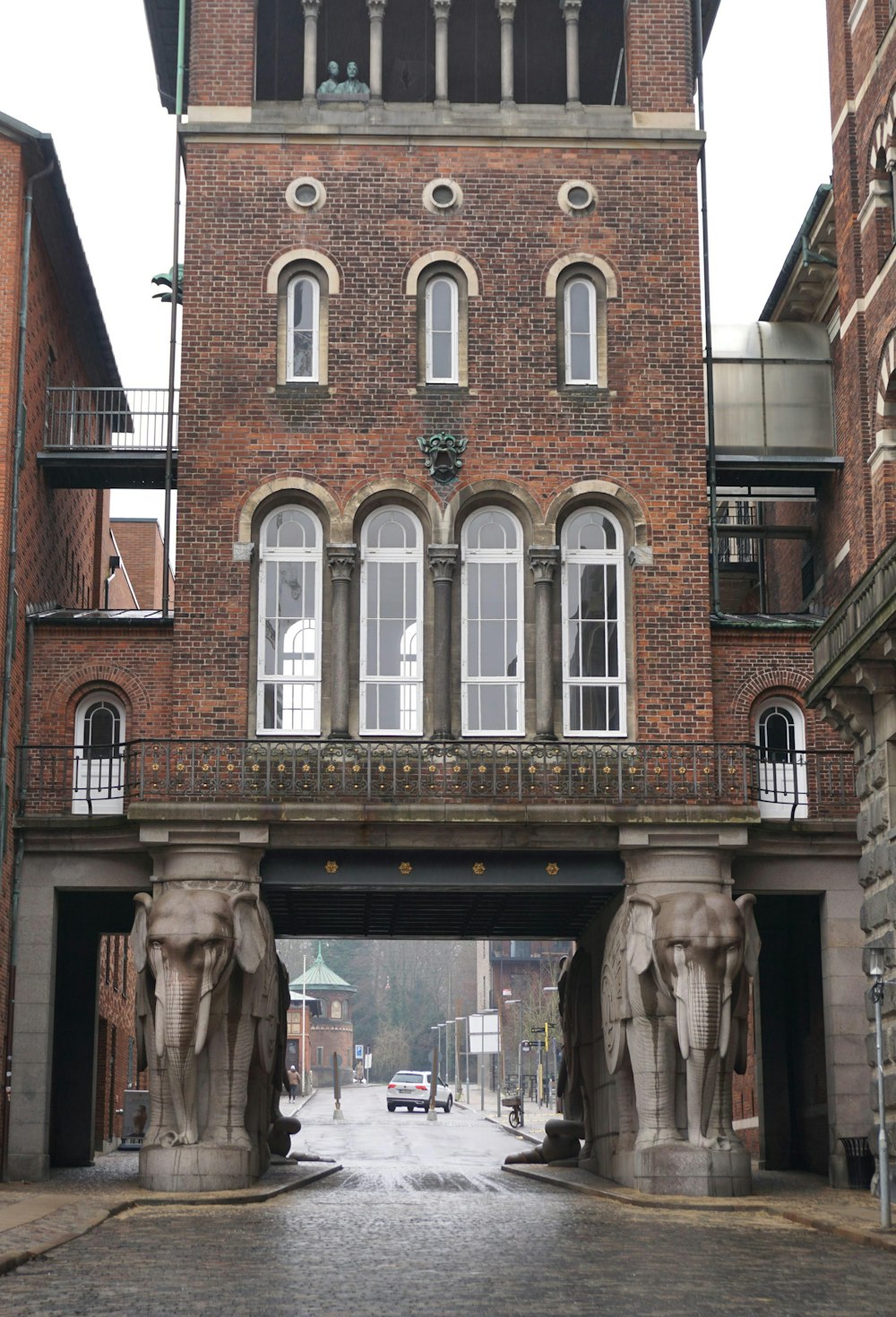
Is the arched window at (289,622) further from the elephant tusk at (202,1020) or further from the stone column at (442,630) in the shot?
the elephant tusk at (202,1020)

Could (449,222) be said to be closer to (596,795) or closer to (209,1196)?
(596,795)

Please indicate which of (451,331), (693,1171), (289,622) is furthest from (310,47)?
(693,1171)

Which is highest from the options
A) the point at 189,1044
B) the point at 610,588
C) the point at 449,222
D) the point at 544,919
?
the point at 449,222

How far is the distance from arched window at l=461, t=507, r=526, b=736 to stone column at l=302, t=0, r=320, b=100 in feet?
24.4

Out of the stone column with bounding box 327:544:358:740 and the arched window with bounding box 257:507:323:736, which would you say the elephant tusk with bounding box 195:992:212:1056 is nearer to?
the arched window with bounding box 257:507:323:736

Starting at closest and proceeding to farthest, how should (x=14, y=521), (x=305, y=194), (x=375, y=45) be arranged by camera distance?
(x=14, y=521)
(x=305, y=194)
(x=375, y=45)

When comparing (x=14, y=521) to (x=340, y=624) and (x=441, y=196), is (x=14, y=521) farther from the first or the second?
(x=441, y=196)

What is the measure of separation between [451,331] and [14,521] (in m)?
7.34

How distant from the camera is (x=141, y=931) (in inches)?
1160

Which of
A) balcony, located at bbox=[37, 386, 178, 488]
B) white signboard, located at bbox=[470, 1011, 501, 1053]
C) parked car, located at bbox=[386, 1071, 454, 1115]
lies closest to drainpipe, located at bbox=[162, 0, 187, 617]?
balcony, located at bbox=[37, 386, 178, 488]

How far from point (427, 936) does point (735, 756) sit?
10.3m

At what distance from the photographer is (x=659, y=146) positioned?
33.2m

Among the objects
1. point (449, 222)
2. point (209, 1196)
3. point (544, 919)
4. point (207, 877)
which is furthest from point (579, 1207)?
point (449, 222)

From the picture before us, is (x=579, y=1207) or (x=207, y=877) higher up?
(x=207, y=877)
